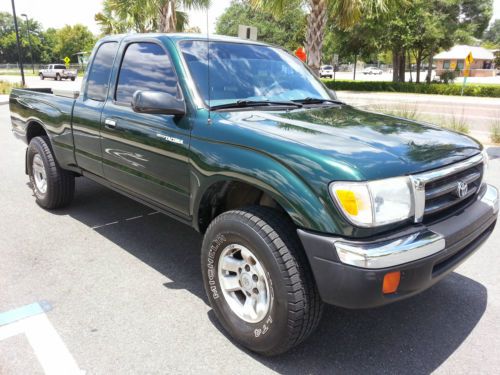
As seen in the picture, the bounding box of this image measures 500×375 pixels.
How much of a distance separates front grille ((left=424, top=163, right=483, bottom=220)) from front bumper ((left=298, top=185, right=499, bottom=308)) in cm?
11

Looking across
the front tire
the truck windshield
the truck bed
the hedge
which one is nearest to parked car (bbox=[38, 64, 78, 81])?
the hedge

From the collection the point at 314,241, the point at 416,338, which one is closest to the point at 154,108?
the point at 314,241

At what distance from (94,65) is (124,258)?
6.12 ft

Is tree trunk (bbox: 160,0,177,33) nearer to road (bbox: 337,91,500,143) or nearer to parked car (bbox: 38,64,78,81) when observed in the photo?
road (bbox: 337,91,500,143)

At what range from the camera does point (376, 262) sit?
7.11ft

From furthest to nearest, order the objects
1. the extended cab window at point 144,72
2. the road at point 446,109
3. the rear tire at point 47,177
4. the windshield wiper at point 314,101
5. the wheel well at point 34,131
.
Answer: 1. the road at point 446,109
2. the wheel well at point 34,131
3. the rear tire at point 47,177
4. the windshield wiper at point 314,101
5. the extended cab window at point 144,72

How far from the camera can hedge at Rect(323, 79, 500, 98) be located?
30.2 m

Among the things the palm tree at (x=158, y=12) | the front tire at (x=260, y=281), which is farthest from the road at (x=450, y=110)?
the palm tree at (x=158, y=12)

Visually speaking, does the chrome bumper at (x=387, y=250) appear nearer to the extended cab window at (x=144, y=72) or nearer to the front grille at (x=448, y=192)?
the front grille at (x=448, y=192)

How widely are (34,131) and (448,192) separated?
477cm

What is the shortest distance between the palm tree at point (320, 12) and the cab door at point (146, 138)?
9.04 m

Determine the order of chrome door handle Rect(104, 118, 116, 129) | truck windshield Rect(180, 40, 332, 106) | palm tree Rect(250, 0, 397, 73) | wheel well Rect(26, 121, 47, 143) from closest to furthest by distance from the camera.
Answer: truck windshield Rect(180, 40, 332, 106) < chrome door handle Rect(104, 118, 116, 129) < wheel well Rect(26, 121, 47, 143) < palm tree Rect(250, 0, 397, 73)

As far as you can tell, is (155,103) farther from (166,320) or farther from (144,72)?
(166,320)

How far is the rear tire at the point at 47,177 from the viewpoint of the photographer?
4957 millimetres
